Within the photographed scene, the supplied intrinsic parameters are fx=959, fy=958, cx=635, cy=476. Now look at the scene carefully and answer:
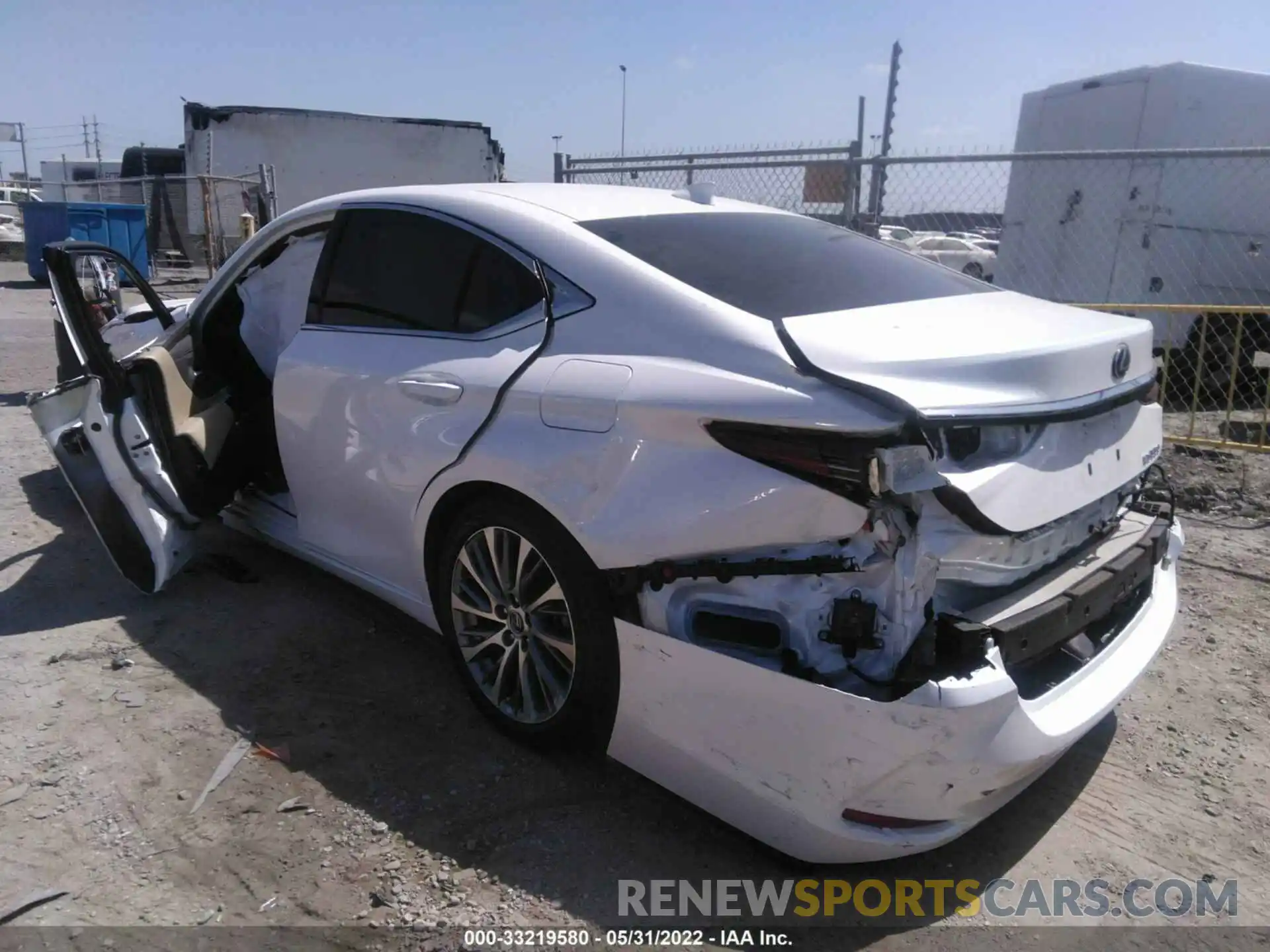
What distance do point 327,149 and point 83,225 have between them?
222 inches

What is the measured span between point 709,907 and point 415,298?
214cm

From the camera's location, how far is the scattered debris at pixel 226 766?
2840mm

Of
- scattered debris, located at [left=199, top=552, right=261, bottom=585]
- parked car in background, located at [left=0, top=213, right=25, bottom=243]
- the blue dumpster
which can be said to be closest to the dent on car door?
scattered debris, located at [left=199, top=552, right=261, bottom=585]

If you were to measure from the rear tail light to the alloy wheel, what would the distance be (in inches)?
30.9

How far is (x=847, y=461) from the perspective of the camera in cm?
212

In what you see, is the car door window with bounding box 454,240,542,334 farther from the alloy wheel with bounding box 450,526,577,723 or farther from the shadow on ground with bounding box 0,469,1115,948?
the shadow on ground with bounding box 0,469,1115,948

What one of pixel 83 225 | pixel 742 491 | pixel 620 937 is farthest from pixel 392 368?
pixel 83 225

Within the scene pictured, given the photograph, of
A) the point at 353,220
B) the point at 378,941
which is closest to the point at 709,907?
the point at 378,941

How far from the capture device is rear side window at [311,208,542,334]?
3029 mm

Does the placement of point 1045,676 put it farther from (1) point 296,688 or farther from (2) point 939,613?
(1) point 296,688

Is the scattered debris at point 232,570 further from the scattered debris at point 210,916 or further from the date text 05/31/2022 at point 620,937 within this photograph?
the date text 05/31/2022 at point 620,937

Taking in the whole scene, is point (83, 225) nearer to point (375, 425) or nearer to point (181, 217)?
point (181, 217)

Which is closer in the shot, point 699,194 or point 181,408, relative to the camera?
point 699,194

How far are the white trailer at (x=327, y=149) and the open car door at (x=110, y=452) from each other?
16.9 metres
